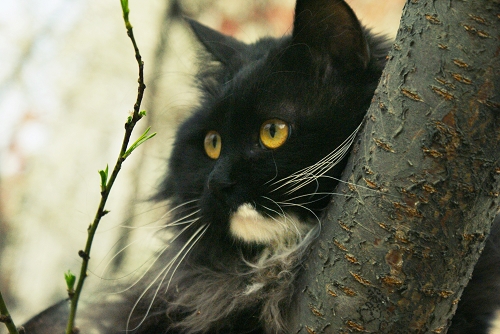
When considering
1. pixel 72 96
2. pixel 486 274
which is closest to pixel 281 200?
pixel 486 274

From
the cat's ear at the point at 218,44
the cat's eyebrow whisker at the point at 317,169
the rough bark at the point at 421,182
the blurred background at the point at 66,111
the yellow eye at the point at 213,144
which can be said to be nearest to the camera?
the rough bark at the point at 421,182

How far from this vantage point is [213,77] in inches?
63.7

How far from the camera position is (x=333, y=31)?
121 cm

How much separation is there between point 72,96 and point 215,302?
67.8 inches

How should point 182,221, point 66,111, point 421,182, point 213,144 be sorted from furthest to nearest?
point 66,111, point 182,221, point 213,144, point 421,182

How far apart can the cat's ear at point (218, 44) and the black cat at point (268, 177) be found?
4.6 inches

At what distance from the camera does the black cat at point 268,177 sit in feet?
3.84

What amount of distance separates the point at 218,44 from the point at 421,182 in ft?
3.07

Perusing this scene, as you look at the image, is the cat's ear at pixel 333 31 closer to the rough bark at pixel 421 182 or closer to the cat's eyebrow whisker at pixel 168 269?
the rough bark at pixel 421 182

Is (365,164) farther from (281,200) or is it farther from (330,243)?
(281,200)

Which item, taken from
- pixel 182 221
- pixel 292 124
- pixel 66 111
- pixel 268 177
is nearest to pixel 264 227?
pixel 268 177

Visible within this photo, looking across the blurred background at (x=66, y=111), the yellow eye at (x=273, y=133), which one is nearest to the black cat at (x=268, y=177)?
the yellow eye at (x=273, y=133)

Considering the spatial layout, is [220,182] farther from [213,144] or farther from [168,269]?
[168,269]

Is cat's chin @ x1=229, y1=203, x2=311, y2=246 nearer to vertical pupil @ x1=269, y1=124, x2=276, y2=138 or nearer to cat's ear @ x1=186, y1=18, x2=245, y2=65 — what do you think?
vertical pupil @ x1=269, y1=124, x2=276, y2=138
